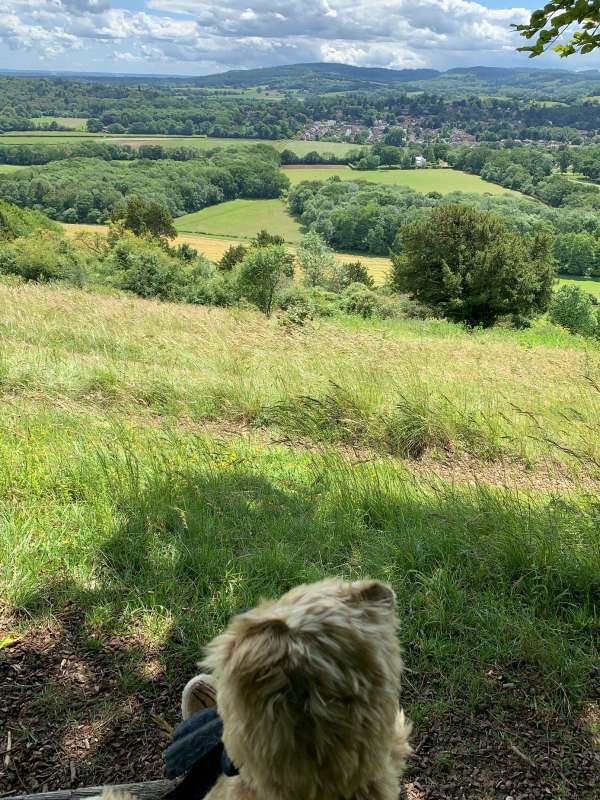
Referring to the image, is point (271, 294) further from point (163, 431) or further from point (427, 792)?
point (427, 792)

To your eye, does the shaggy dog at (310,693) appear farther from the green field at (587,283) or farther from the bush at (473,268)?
the green field at (587,283)

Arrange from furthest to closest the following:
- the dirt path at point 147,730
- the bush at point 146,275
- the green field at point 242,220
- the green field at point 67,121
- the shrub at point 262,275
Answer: the green field at point 67,121
the green field at point 242,220
the bush at point 146,275
the shrub at point 262,275
the dirt path at point 147,730

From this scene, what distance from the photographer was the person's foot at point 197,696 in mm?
1768

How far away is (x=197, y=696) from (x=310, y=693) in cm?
98

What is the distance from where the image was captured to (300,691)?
3.23ft

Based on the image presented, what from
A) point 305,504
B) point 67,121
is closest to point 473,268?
point 305,504

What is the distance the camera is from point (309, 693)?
983mm

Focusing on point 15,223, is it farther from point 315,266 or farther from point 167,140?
point 167,140

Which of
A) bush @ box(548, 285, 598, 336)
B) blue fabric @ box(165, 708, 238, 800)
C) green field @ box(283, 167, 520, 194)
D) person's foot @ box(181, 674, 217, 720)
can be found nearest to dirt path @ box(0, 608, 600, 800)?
person's foot @ box(181, 674, 217, 720)

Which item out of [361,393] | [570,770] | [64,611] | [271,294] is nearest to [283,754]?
[570,770]

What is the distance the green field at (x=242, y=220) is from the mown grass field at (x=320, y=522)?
245ft

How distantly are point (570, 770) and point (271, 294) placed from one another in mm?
26852

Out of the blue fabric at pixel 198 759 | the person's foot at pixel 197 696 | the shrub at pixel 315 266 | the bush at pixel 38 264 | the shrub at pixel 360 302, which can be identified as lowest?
the shrub at pixel 315 266

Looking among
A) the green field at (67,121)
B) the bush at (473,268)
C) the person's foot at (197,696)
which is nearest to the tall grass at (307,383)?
the person's foot at (197,696)
